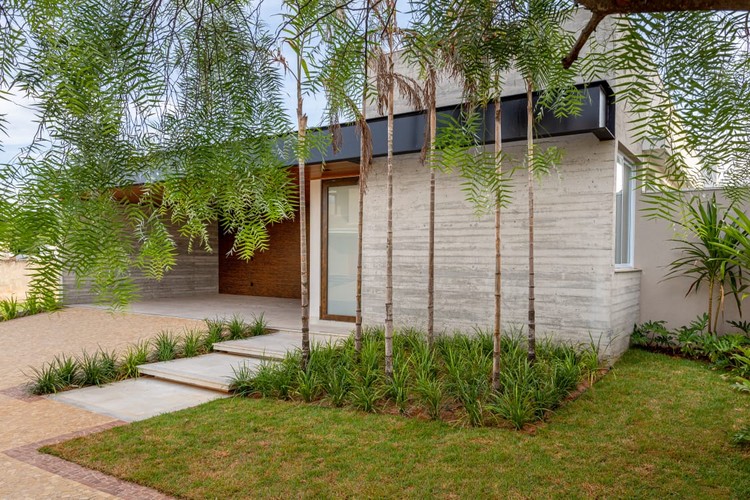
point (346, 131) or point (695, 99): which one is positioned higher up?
point (346, 131)

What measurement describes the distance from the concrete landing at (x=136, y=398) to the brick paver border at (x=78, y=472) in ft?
2.07

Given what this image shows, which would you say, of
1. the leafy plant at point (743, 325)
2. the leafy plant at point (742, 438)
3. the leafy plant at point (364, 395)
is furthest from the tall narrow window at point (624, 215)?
the leafy plant at point (364, 395)

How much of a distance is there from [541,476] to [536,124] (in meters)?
3.94

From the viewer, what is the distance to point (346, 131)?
23.8 ft

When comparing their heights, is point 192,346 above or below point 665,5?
below

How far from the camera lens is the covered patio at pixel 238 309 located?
9172 millimetres

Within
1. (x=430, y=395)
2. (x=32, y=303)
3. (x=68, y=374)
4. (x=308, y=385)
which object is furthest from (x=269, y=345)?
(x=32, y=303)

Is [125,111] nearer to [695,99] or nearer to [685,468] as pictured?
[695,99]

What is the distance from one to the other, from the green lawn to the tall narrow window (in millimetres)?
2589

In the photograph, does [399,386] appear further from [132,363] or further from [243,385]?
[132,363]

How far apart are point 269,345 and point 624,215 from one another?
571 cm

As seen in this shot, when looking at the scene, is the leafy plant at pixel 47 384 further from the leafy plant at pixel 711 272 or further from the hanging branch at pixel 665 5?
the leafy plant at pixel 711 272

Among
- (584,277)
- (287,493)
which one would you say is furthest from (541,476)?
(584,277)

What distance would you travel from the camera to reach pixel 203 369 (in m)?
6.87
